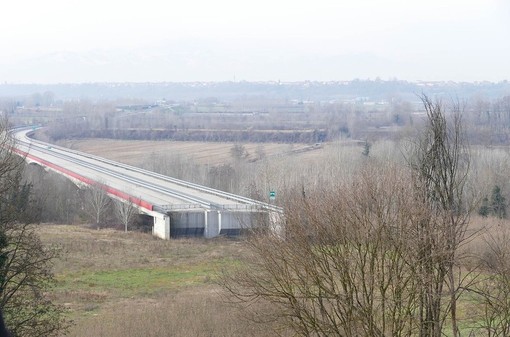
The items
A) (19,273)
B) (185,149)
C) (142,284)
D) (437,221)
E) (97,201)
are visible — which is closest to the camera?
(437,221)

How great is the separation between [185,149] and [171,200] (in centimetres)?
2766

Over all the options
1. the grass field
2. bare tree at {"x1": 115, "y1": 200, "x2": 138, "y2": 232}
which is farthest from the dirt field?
the grass field

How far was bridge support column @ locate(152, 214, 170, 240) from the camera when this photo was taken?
86.7 feet

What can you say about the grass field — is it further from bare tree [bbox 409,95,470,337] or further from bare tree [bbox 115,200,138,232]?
bare tree [bbox 409,95,470,337]

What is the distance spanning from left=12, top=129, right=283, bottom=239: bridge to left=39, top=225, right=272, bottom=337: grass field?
0.95m

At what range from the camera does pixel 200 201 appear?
29219 mm

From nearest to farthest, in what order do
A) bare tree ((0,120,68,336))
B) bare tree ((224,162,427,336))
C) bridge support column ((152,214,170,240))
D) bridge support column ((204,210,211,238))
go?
1. bare tree ((224,162,427,336))
2. bare tree ((0,120,68,336))
3. bridge support column ((152,214,170,240))
4. bridge support column ((204,210,211,238))

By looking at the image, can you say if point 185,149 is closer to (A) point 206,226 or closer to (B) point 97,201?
(B) point 97,201

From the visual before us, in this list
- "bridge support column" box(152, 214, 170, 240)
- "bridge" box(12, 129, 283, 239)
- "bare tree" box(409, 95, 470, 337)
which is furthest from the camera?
"bridge" box(12, 129, 283, 239)

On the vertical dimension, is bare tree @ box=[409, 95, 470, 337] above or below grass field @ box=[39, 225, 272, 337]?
above

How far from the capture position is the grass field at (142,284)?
13.2 metres

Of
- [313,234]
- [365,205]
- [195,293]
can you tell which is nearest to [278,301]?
[313,234]

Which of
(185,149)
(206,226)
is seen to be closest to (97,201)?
(206,226)

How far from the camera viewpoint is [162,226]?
87.8ft
